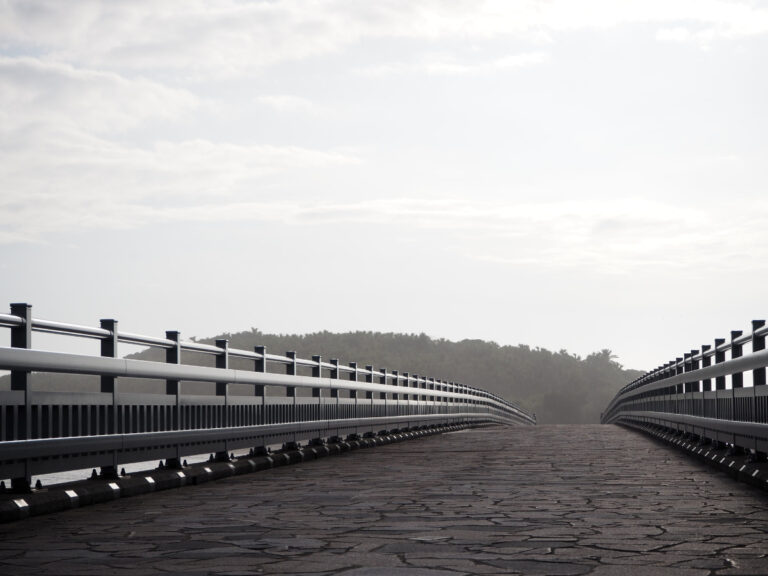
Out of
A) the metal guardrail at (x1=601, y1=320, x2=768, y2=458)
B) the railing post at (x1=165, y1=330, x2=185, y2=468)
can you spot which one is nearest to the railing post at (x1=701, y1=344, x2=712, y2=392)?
the metal guardrail at (x1=601, y1=320, x2=768, y2=458)

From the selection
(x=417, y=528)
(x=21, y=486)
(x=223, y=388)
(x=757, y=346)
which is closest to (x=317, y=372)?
(x=223, y=388)

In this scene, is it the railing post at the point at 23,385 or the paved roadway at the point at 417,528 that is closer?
the paved roadway at the point at 417,528

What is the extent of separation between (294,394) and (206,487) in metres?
4.36

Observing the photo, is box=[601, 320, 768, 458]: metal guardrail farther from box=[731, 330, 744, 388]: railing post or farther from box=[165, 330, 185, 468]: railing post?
box=[165, 330, 185, 468]: railing post

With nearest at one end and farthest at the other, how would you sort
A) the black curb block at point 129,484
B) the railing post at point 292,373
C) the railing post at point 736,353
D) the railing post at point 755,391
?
the black curb block at point 129,484, the railing post at point 755,391, the railing post at point 736,353, the railing post at point 292,373

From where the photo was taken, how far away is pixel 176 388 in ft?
33.8

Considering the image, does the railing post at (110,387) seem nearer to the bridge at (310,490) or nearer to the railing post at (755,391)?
the bridge at (310,490)

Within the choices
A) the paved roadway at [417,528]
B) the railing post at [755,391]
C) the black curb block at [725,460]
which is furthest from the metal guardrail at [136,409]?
the railing post at [755,391]

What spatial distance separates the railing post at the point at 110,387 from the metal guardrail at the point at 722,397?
16.1ft

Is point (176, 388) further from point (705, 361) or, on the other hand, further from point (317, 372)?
point (705, 361)

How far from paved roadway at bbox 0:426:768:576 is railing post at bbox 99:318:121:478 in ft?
1.19

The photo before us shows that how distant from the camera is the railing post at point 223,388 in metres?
11.5

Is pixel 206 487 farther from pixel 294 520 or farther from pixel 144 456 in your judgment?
pixel 294 520

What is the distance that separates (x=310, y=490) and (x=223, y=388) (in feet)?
7.97
